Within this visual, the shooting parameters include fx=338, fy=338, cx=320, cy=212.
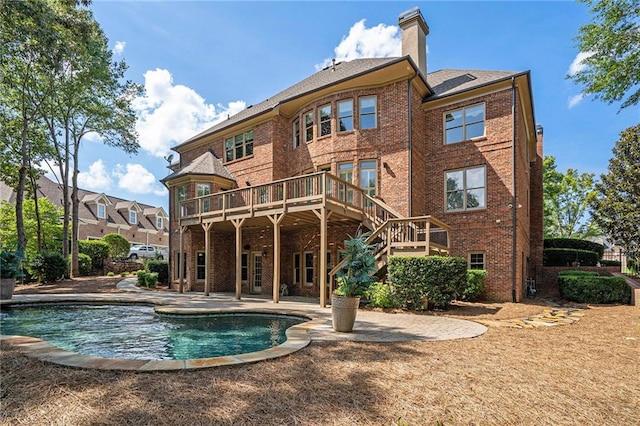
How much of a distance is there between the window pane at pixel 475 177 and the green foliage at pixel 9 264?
16.4 m

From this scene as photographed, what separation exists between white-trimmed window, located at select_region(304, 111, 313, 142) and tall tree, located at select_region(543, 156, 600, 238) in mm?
23251

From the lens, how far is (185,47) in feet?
41.2

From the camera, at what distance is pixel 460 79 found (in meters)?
14.7

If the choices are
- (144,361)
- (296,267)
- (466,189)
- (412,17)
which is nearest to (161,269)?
(296,267)

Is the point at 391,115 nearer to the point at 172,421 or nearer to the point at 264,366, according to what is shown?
the point at 264,366

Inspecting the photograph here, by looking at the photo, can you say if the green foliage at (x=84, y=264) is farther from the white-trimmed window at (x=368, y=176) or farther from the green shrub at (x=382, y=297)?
the green shrub at (x=382, y=297)

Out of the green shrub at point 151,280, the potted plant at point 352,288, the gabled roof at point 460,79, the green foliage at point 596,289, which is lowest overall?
the green shrub at point 151,280

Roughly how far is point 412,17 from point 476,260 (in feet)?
35.3

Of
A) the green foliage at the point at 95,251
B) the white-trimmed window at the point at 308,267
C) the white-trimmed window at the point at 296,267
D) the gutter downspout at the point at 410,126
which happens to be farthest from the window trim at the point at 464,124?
the green foliage at the point at 95,251

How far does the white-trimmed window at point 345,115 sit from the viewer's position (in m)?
14.1

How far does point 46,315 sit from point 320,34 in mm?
13325

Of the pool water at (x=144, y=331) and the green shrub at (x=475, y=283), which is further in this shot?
the green shrub at (x=475, y=283)

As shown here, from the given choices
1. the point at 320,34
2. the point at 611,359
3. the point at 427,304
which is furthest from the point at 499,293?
the point at 320,34

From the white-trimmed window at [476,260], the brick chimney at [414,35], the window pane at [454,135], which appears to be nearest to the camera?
the white-trimmed window at [476,260]
